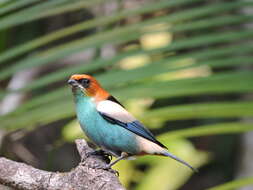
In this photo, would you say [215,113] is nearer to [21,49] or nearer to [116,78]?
[116,78]

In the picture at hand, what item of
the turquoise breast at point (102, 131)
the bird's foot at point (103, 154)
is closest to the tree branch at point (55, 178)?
the bird's foot at point (103, 154)

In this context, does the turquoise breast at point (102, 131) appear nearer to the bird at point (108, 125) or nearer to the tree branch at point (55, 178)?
the bird at point (108, 125)

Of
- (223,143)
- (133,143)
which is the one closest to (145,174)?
(223,143)

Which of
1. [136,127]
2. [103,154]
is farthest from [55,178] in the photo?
[136,127]

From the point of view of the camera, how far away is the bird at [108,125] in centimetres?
205

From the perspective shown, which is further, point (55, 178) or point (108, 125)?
point (108, 125)

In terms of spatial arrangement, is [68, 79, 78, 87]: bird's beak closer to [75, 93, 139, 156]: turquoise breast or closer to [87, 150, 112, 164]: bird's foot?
[75, 93, 139, 156]: turquoise breast

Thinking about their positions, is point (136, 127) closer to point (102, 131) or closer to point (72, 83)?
point (102, 131)

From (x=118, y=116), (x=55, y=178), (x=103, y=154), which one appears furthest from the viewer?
(x=118, y=116)

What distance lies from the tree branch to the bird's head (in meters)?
0.54

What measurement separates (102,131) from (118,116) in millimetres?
78

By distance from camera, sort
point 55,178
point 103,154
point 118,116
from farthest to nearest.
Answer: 1. point 118,116
2. point 103,154
3. point 55,178

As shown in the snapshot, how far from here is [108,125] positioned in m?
2.13

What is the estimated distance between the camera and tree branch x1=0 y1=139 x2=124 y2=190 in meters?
1.46
